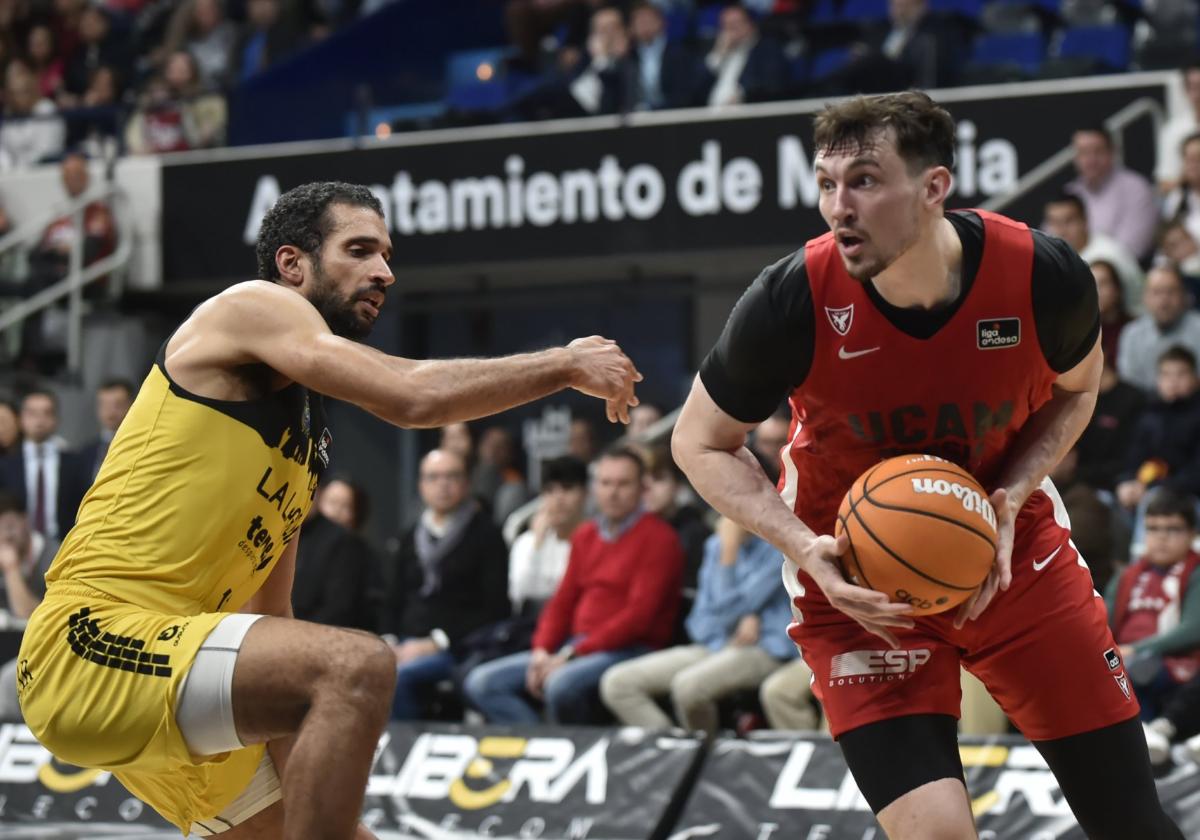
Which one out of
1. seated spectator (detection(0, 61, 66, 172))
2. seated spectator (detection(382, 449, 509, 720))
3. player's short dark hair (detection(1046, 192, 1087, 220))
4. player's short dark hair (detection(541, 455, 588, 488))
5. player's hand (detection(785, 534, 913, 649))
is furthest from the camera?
seated spectator (detection(0, 61, 66, 172))

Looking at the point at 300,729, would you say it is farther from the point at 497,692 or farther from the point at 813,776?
the point at 497,692

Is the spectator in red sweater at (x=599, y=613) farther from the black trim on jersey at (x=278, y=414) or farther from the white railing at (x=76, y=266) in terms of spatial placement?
the white railing at (x=76, y=266)

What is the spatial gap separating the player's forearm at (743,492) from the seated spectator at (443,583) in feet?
17.8

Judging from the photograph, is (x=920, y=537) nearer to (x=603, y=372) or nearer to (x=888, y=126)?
(x=603, y=372)

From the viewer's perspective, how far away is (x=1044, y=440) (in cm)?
446

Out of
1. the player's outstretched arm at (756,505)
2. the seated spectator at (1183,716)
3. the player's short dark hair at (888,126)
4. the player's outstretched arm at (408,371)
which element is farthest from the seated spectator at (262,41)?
the player's short dark hair at (888,126)

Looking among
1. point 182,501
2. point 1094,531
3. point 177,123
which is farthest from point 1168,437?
point 177,123

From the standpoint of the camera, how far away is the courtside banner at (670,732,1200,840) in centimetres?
715

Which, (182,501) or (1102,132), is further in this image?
(1102,132)

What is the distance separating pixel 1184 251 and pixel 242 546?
24.5ft

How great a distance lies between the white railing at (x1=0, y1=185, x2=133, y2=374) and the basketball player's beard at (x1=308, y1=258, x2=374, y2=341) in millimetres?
10617

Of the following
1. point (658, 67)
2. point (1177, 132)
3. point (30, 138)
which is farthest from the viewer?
point (30, 138)

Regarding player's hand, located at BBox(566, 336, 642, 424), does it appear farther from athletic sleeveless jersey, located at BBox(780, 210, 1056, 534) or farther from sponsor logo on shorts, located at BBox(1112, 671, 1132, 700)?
sponsor logo on shorts, located at BBox(1112, 671, 1132, 700)

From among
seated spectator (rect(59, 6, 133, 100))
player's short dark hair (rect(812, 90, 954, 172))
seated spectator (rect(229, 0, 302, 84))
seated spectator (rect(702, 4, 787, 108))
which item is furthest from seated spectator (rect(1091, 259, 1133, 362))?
seated spectator (rect(59, 6, 133, 100))
